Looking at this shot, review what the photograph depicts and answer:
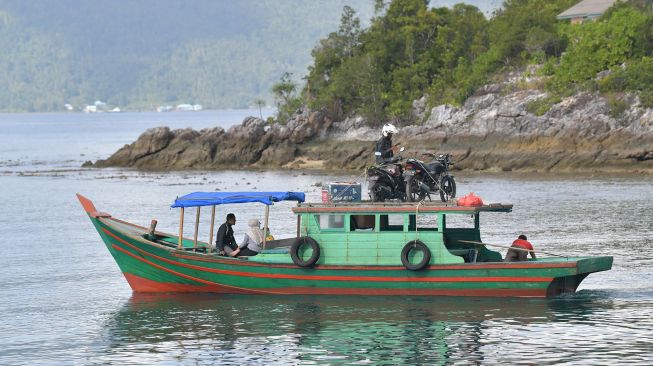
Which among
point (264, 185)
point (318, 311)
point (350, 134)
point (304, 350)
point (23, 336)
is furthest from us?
point (350, 134)

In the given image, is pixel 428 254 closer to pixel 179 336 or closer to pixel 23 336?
pixel 179 336

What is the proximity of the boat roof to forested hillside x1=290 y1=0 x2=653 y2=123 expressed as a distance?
41462mm

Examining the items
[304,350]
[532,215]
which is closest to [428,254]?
[304,350]

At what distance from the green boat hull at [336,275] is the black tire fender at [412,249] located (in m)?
0.20

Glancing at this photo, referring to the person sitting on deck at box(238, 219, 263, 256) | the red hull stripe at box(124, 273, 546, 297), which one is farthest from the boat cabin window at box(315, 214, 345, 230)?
the person sitting on deck at box(238, 219, 263, 256)

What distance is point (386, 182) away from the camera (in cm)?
2577

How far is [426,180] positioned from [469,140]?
3884 centimetres

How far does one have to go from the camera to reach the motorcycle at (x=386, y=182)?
25.6 meters

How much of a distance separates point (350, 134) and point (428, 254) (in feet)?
161

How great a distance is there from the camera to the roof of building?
7888 cm

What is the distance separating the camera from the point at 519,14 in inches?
3027

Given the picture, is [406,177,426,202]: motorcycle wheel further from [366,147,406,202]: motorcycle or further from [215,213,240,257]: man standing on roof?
[215,213,240,257]: man standing on roof

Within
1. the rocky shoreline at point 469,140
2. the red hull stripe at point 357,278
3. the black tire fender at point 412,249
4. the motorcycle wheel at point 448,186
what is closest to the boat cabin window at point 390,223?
the black tire fender at point 412,249

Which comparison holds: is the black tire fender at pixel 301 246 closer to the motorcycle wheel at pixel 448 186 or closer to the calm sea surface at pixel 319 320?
the calm sea surface at pixel 319 320
